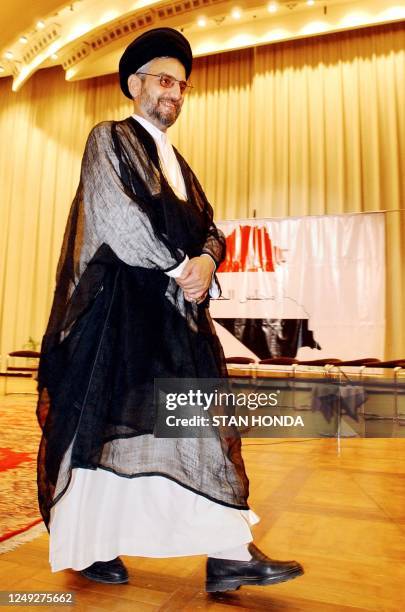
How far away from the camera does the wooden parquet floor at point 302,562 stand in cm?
105

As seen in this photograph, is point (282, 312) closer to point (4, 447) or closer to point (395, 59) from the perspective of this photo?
point (4, 447)

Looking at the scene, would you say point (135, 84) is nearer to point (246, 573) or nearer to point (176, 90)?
point (176, 90)

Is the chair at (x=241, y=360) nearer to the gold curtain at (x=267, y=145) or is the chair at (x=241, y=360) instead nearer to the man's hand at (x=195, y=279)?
the gold curtain at (x=267, y=145)

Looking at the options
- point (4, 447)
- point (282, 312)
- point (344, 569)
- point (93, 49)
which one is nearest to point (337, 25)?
point (93, 49)

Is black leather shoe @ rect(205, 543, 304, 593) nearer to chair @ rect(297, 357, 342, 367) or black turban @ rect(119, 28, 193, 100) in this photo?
black turban @ rect(119, 28, 193, 100)

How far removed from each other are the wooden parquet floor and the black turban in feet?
4.20

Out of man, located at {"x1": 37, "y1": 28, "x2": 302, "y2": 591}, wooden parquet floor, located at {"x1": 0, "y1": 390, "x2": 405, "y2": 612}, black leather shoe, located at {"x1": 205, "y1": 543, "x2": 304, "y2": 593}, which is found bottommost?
wooden parquet floor, located at {"x1": 0, "y1": 390, "x2": 405, "y2": 612}

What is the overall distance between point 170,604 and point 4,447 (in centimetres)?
209

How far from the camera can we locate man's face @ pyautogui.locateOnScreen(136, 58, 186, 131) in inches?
50.6

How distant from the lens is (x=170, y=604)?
1.02m

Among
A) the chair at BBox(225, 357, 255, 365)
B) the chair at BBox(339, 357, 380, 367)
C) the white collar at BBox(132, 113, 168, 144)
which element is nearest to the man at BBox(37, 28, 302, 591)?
the white collar at BBox(132, 113, 168, 144)

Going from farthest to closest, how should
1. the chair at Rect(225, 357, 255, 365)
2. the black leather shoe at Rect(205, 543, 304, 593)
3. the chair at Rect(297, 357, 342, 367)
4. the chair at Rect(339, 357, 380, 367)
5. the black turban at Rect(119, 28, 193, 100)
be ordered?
1. the chair at Rect(225, 357, 255, 365)
2. the chair at Rect(297, 357, 342, 367)
3. the chair at Rect(339, 357, 380, 367)
4. the black turban at Rect(119, 28, 193, 100)
5. the black leather shoe at Rect(205, 543, 304, 593)

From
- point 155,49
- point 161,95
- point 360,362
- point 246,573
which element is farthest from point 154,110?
point 360,362

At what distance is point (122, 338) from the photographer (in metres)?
1.11
